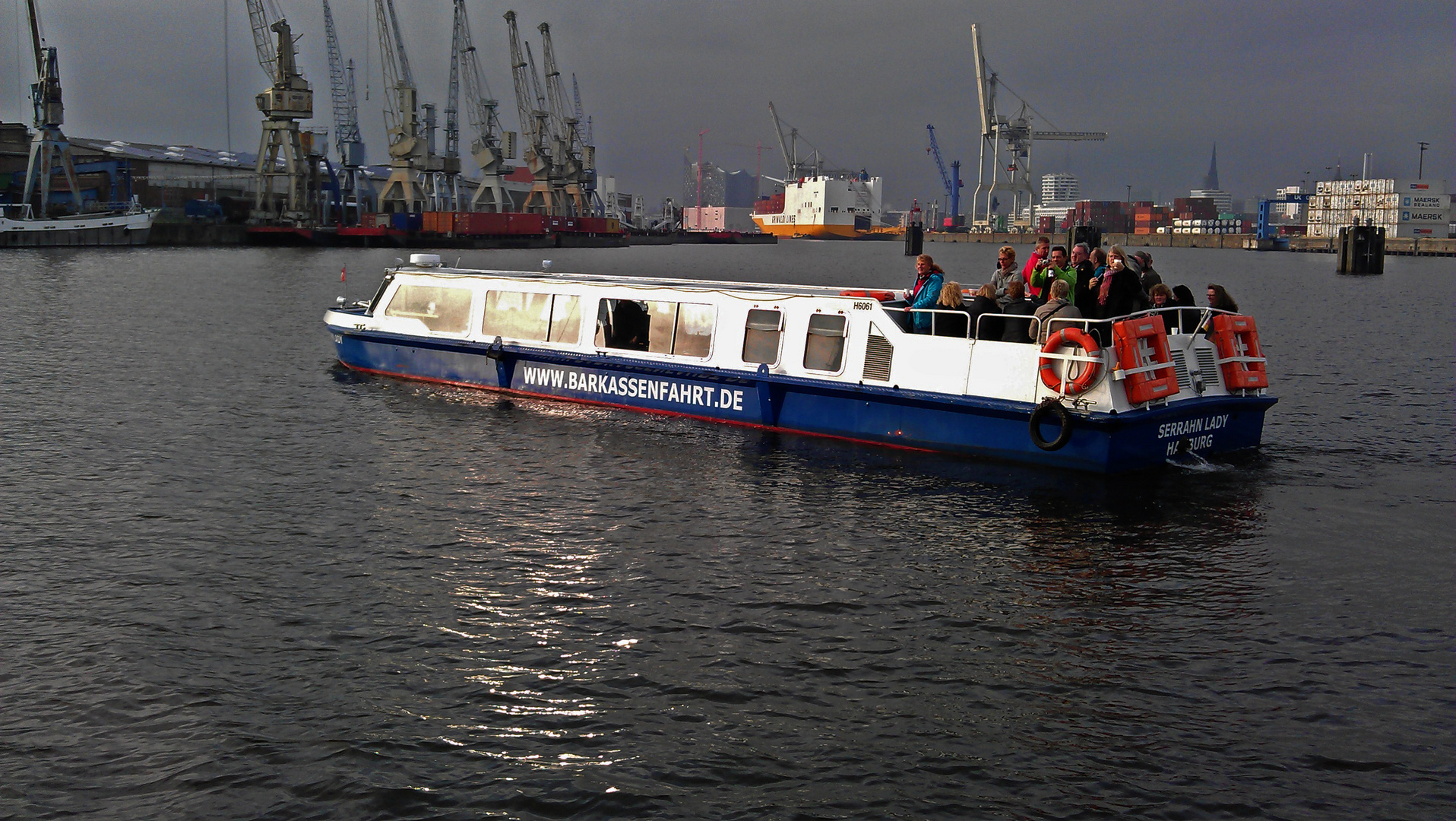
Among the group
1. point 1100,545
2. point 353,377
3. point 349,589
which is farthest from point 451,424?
point 1100,545

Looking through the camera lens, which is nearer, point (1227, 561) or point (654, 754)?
point (654, 754)

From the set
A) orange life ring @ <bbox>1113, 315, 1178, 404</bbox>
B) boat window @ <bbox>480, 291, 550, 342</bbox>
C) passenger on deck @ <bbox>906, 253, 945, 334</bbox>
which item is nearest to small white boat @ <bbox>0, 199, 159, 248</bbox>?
boat window @ <bbox>480, 291, 550, 342</bbox>

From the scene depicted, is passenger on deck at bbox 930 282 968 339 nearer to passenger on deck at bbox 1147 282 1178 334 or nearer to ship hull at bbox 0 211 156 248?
passenger on deck at bbox 1147 282 1178 334

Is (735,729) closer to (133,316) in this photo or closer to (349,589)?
(349,589)

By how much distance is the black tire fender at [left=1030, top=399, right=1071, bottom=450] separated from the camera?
17.3 meters

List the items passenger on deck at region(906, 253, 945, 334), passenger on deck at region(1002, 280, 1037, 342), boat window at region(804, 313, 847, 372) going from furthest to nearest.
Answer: boat window at region(804, 313, 847, 372), passenger on deck at region(906, 253, 945, 334), passenger on deck at region(1002, 280, 1037, 342)

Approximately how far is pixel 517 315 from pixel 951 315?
10.3 m

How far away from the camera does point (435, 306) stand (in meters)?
26.0

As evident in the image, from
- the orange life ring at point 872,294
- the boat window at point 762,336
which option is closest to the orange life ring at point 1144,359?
the orange life ring at point 872,294

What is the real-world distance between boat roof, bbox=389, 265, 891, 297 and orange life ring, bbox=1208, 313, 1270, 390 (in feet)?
18.9

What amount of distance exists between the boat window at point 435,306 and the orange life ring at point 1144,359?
47.9ft

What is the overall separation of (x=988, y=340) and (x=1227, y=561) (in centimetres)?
543

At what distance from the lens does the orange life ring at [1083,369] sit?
16984 millimetres

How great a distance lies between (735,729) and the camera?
951 centimetres
